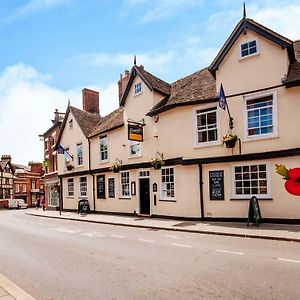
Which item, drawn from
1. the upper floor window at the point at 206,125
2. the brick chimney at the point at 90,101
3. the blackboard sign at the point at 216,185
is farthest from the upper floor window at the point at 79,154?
the blackboard sign at the point at 216,185

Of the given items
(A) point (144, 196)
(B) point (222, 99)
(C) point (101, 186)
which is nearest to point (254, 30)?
(B) point (222, 99)

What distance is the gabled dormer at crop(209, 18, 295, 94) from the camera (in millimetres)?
14797

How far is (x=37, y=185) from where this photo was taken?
70.1 m

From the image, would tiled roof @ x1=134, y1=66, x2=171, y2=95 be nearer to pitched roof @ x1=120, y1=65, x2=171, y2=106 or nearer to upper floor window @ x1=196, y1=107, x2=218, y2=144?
pitched roof @ x1=120, y1=65, x2=171, y2=106

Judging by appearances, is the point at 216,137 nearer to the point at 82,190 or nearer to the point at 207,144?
the point at 207,144

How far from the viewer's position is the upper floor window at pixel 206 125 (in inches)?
665

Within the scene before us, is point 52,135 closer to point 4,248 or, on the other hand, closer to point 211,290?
point 4,248

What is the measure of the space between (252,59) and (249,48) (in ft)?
2.03

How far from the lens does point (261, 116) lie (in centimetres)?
1532

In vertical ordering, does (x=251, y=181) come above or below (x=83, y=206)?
above

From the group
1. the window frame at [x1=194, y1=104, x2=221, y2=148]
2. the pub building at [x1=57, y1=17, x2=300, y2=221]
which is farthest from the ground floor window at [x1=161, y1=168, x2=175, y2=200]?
the window frame at [x1=194, y1=104, x2=221, y2=148]

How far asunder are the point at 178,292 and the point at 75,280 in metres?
2.38

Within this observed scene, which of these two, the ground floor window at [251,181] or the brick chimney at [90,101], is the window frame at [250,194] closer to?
the ground floor window at [251,181]

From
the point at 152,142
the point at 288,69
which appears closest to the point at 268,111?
the point at 288,69
